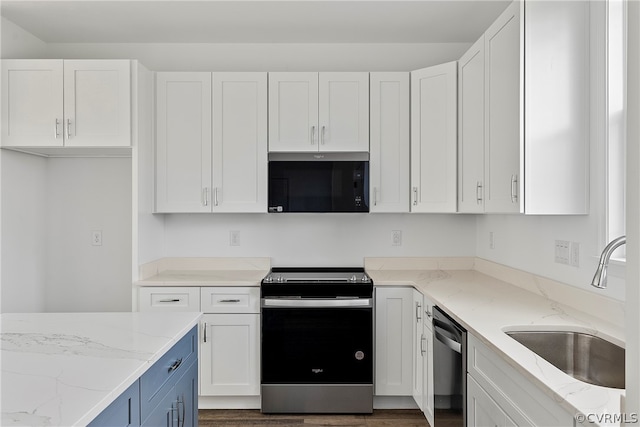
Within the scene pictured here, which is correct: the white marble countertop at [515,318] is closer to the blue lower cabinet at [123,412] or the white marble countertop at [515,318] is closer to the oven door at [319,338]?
the oven door at [319,338]

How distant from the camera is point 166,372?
1.40 meters

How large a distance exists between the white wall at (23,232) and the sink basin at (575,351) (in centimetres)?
298

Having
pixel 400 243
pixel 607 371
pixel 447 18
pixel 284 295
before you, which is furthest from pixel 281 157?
pixel 607 371

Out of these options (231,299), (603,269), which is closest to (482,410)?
(603,269)

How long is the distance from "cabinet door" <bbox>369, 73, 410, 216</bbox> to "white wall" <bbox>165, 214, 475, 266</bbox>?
1.05 ft

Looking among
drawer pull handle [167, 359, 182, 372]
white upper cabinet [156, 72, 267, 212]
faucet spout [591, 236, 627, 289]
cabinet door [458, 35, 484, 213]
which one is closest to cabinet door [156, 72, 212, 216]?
white upper cabinet [156, 72, 267, 212]

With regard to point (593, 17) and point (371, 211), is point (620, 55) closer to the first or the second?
point (593, 17)

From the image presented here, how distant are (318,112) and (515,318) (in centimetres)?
181

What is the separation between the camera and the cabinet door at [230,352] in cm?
265

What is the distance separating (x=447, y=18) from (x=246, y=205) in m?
1.82

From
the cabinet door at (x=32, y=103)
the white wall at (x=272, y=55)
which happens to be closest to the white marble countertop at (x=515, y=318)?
the white wall at (x=272, y=55)

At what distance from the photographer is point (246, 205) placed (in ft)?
9.42

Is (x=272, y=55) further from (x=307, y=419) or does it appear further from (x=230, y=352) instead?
(x=307, y=419)

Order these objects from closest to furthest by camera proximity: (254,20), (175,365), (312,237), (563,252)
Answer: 1. (175,365)
2. (563,252)
3. (254,20)
4. (312,237)
